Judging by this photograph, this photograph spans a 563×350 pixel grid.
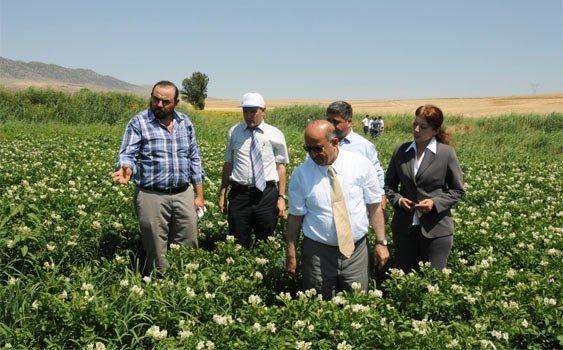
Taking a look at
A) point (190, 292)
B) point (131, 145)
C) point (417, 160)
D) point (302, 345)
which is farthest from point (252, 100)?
point (302, 345)

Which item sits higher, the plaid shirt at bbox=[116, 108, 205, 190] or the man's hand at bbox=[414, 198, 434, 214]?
the plaid shirt at bbox=[116, 108, 205, 190]

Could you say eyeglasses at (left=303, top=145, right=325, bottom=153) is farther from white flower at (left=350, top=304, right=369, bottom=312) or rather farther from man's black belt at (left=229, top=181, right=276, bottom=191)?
man's black belt at (left=229, top=181, right=276, bottom=191)

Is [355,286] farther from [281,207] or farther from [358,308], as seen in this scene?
[281,207]

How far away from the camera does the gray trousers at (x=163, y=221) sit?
15.9 ft

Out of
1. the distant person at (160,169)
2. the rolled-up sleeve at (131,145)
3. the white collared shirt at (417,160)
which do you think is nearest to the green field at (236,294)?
the distant person at (160,169)

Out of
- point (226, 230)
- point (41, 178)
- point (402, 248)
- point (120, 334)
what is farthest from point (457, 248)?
point (41, 178)

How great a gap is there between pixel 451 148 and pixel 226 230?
3121 mm

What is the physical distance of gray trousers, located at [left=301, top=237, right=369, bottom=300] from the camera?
385cm

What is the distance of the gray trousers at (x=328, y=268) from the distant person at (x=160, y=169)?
62.9 inches

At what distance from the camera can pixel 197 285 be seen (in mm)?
3811

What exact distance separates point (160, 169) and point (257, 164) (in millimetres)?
1046

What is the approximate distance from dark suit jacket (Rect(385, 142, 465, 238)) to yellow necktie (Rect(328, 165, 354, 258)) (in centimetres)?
90

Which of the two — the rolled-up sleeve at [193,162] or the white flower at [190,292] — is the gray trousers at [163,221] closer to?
the rolled-up sleeve at [193,162]

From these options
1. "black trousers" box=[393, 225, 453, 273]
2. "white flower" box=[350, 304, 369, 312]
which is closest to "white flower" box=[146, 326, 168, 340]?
"white flower" box=[350, 304, 369, 312]
